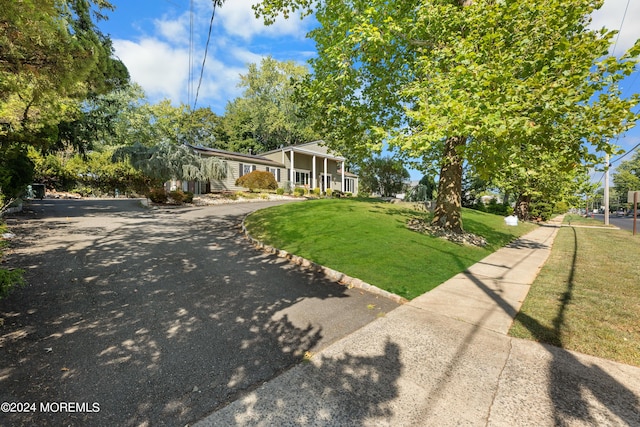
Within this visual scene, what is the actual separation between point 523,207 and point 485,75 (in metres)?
22.5

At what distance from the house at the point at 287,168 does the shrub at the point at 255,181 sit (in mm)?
977

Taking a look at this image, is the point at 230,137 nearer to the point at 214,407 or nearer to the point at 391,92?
the point at 391,92

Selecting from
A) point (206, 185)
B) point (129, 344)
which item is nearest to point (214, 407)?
point (129, 344)

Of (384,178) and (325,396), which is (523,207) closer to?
(384,178)

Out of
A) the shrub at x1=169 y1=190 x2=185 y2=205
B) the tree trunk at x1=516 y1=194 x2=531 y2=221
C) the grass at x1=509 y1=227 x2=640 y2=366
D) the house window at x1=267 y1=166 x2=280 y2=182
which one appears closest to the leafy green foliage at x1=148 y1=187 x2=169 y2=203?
the shrub at x1=169 y1=190 x2=185 y2=205

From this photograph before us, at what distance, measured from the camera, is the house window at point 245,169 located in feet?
93.5

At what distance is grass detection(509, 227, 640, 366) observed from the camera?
11.5ft

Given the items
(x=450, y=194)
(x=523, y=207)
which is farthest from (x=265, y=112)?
(x=450, y=194)

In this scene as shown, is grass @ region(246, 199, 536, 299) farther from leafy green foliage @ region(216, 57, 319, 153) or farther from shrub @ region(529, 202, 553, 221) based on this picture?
leafy green foliage @ region(216, 57, 319, 153)

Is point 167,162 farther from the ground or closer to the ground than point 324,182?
farther from the ground

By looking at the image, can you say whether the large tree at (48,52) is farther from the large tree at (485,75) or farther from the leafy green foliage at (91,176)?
the leafy green foliage at (91,176)

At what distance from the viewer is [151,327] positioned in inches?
144

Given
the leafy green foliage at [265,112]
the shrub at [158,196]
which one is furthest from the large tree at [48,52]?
the leafy green foliage at [265,112]

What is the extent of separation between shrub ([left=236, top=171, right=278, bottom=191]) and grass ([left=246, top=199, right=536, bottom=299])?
1560 centimetres
